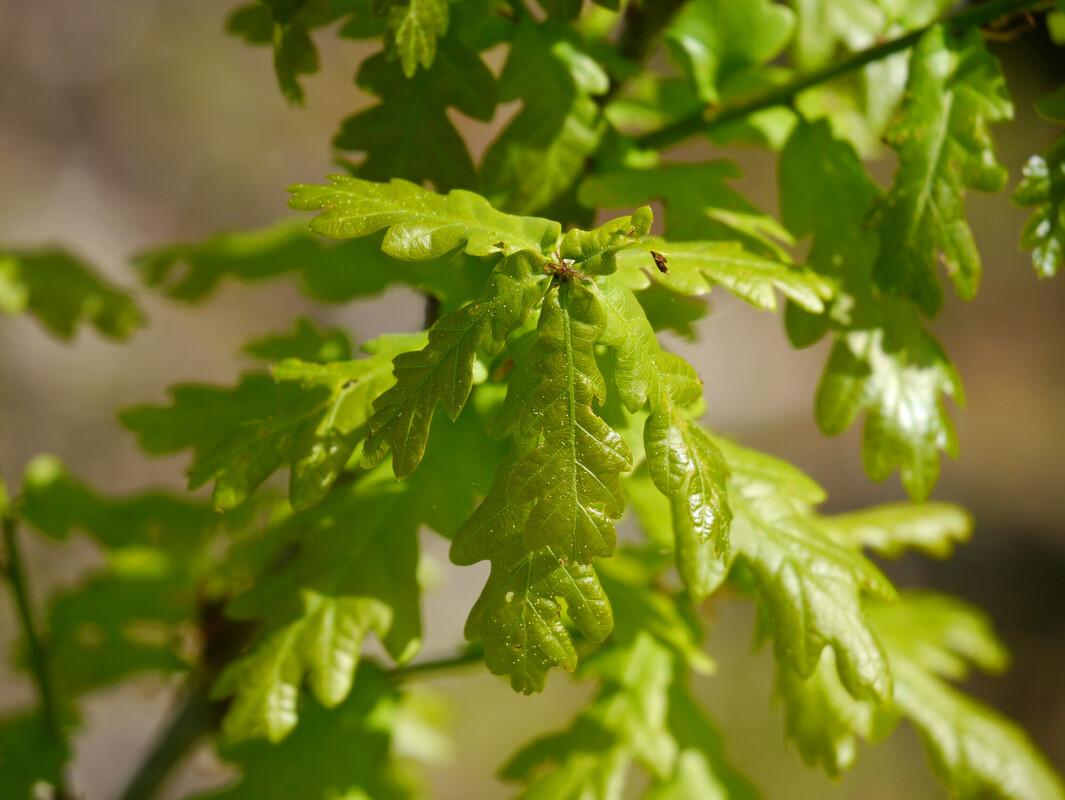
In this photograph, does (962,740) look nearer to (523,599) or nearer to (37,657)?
(523,599)

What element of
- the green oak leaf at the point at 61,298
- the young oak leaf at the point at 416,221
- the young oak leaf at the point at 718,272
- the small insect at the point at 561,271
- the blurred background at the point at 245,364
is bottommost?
the blurred background at the point at 245,364

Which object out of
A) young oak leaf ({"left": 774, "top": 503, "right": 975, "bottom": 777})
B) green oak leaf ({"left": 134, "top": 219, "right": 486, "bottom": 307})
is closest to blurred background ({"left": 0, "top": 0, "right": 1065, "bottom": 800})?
green oak leaf ({"left": 134, "top": 219, "right": 486, "bottom": 307})

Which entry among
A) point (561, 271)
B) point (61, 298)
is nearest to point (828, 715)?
point (561, 271)

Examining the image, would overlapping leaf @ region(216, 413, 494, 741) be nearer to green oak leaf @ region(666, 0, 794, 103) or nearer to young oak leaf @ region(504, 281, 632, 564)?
young oak leaf @ region(504, 281, 632, 564)

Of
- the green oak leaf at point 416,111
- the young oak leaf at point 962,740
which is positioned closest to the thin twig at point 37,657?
the green oak leaf at point 416,111

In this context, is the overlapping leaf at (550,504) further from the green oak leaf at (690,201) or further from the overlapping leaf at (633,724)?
the overlapping leaf at (633,724)
